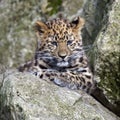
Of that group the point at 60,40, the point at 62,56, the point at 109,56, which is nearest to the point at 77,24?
the point at 60,40

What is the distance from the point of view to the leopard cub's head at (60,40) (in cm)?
1041

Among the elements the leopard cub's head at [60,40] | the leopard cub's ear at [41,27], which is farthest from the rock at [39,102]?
the leopard cub's ear at [41,27]

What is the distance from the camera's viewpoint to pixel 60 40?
1051 centimetres

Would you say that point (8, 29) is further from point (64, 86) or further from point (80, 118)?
point (80, 118)

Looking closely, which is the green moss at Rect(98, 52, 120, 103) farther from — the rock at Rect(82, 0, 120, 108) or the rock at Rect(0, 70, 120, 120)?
the rock at Rect(0, 70, 120, 120)

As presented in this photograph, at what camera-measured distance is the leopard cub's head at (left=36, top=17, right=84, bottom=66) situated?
10406 millimetres

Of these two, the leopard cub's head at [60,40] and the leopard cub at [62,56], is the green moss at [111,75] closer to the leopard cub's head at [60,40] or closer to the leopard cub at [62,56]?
the leopard cub at [62,56]

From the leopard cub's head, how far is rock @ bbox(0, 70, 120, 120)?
96 centimetres

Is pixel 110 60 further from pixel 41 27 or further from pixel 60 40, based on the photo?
pixel 41 27

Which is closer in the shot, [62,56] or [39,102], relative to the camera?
[39,102]

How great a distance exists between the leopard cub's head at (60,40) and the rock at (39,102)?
3.14ft

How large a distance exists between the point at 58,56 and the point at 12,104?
1.89 meters

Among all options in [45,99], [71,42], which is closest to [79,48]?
[71,42]

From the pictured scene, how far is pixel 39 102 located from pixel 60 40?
1911 mm
